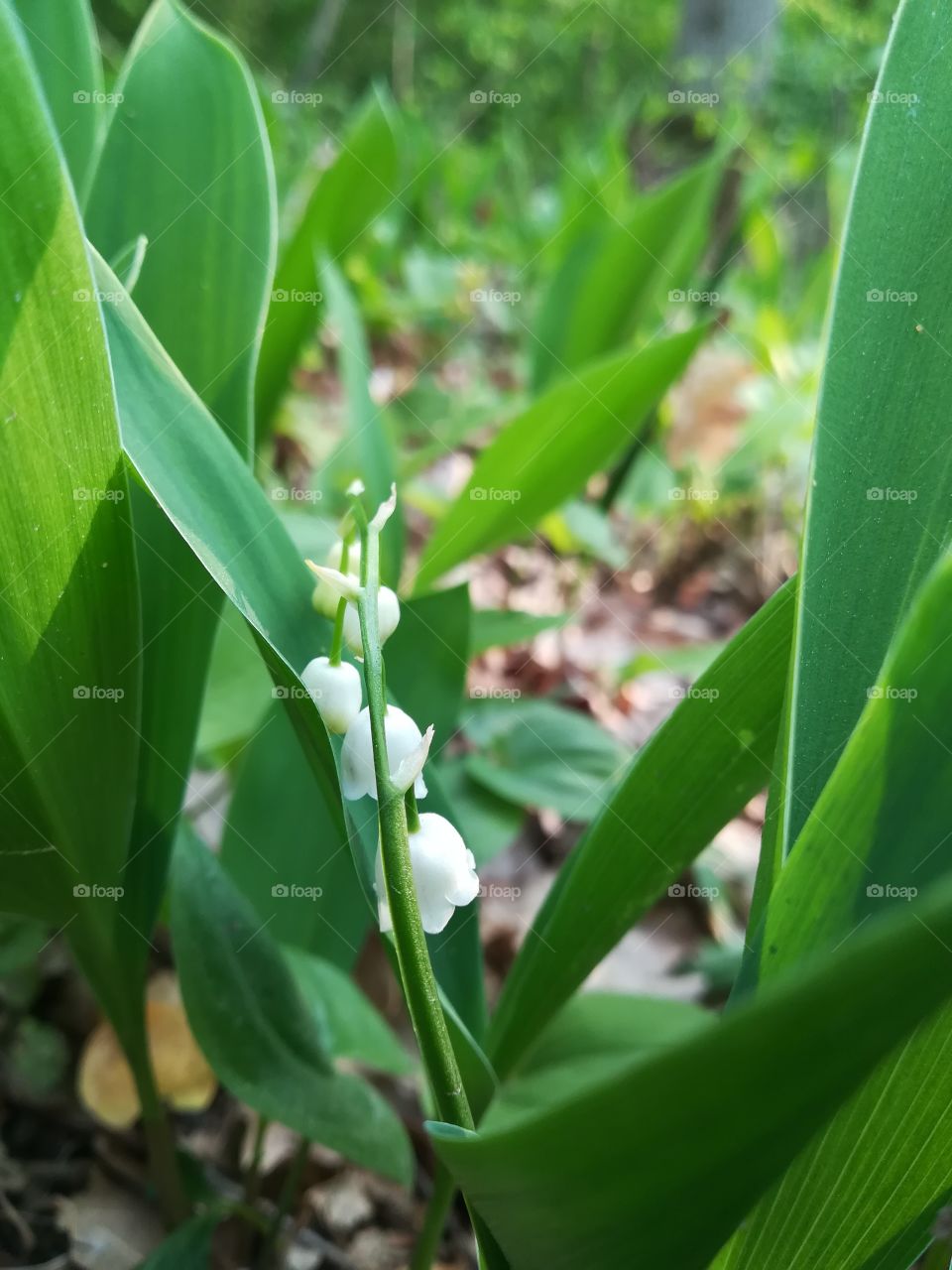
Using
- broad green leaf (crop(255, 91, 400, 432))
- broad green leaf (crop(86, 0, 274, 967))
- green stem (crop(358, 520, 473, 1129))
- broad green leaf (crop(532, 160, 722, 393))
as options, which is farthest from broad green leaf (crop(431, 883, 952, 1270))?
broad green leaf (crop(532, 160, 722, 393))

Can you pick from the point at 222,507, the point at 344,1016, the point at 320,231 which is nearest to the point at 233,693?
the point at 344,1016

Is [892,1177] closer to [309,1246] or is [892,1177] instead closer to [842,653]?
[842,653]

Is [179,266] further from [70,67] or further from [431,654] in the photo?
[431,654]

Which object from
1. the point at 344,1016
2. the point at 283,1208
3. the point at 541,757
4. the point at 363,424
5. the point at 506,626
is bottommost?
the point at 283,1208

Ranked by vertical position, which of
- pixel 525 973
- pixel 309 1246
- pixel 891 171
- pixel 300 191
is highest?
pixel 300 191

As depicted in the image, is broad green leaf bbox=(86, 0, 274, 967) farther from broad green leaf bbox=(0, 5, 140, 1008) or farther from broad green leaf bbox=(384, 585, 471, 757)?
broad green leaf bbox=(384, 585, 471, 757)

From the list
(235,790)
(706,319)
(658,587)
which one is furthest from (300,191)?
(235,790)

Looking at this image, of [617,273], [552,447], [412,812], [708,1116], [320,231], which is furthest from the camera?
[617,273]
